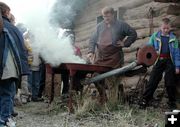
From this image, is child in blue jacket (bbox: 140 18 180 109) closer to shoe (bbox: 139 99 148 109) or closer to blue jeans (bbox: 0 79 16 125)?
shoe (bbox: 139 99 148 109)

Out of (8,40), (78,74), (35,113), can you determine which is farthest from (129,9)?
(8,40)

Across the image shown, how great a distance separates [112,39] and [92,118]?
71.9 inches

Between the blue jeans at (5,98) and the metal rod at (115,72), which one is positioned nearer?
the blue jeans at (5,98)

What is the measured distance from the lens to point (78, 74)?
23.2 ft

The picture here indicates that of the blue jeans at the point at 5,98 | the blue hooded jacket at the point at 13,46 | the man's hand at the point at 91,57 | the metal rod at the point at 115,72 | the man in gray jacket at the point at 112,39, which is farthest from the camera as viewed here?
the man's hand at the point at 91,57

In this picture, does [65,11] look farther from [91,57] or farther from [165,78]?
[165,78]

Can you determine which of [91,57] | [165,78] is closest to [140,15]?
[91,57]

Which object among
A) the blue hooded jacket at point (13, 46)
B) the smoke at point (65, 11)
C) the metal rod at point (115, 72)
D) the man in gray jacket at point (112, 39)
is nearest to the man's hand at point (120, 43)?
the man in gray jacket at point (112, 39)

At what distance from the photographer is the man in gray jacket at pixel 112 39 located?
7.30 m

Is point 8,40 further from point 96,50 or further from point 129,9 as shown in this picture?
point 129,9

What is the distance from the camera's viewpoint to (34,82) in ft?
30.8

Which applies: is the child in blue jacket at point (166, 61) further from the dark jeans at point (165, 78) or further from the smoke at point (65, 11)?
the smoke at point (65, 11)

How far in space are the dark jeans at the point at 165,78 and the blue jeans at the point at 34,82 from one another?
3.02 metres

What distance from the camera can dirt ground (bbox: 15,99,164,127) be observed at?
565 centimetres
